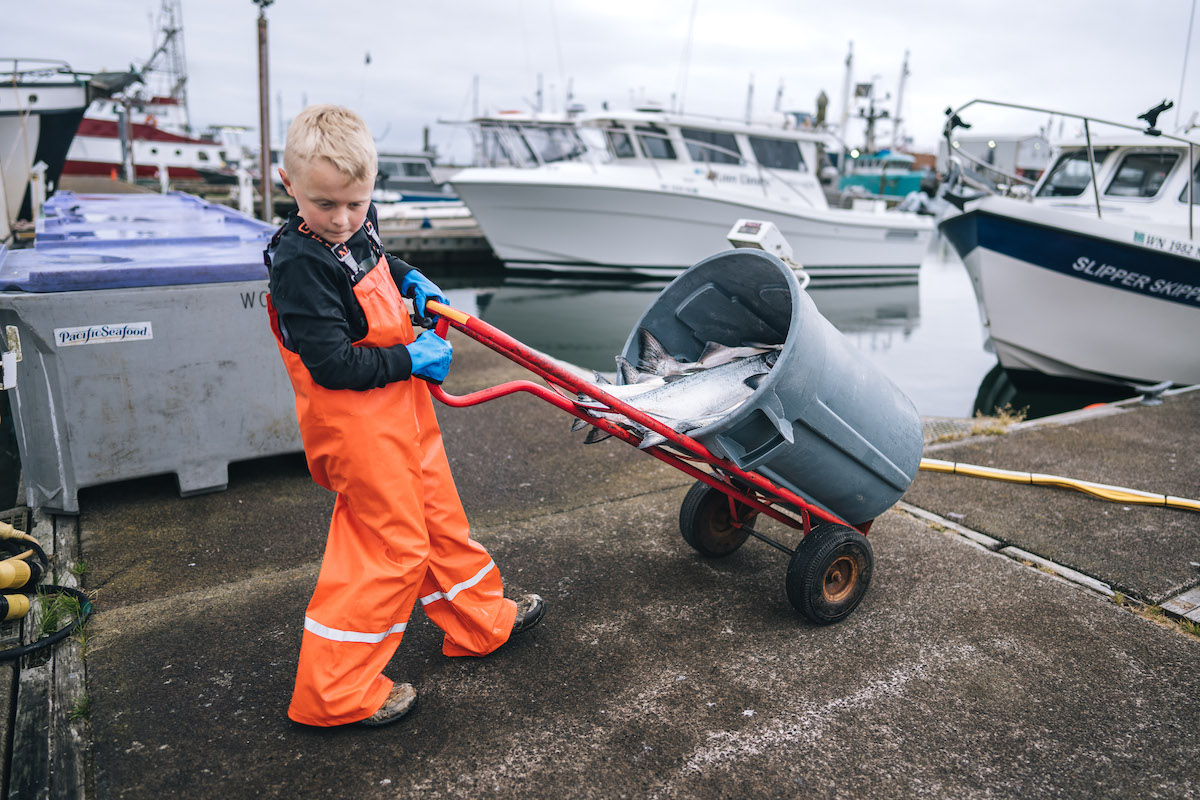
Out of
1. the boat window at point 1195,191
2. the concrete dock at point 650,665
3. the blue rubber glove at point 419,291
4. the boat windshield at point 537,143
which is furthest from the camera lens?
the boat windshield at point 537,143

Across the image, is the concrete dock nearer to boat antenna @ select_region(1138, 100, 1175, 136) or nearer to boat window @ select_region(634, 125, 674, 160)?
boat antenna @ select_region(1138, 100, 1175, 136)

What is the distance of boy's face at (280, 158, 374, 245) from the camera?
74.9 inches

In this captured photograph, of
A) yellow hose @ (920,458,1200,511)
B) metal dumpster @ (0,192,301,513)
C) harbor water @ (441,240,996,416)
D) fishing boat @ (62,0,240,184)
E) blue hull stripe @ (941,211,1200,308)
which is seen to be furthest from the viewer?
fishing boat @ (62,0,240,184)

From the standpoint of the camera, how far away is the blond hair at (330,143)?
188cm

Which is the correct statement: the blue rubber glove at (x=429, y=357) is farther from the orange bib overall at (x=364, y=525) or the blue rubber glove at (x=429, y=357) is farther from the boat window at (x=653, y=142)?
the boat window at (x=653, y=142)

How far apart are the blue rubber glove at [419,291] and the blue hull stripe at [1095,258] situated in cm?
726

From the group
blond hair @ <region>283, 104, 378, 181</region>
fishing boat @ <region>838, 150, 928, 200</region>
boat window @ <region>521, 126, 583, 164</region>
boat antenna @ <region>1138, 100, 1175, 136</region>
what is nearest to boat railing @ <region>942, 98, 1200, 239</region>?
boat antenna @ <region>1138, 100, 1175, 136</region>

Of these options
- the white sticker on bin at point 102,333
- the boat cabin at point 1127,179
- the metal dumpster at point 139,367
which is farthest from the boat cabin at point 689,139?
the white sticker on bin at point 102,333

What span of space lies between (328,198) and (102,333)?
215 cm

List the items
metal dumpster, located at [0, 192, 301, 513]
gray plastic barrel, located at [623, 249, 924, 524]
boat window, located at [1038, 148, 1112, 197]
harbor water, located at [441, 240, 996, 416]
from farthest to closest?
harbor water, located at [441, 240, 996, 416] < boat window, located at [1038, 148, 1112, 197] < metal dumpster, located at [0, 192, 301, 513] < gray plastic barrel, located at [623, 249, 924, 524]

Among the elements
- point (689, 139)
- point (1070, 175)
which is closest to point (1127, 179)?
point (1070, 175)

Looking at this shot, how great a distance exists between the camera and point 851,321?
14.9 metres

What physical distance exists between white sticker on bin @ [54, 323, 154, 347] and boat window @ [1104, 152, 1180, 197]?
385 inches

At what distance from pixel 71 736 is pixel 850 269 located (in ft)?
60.8
